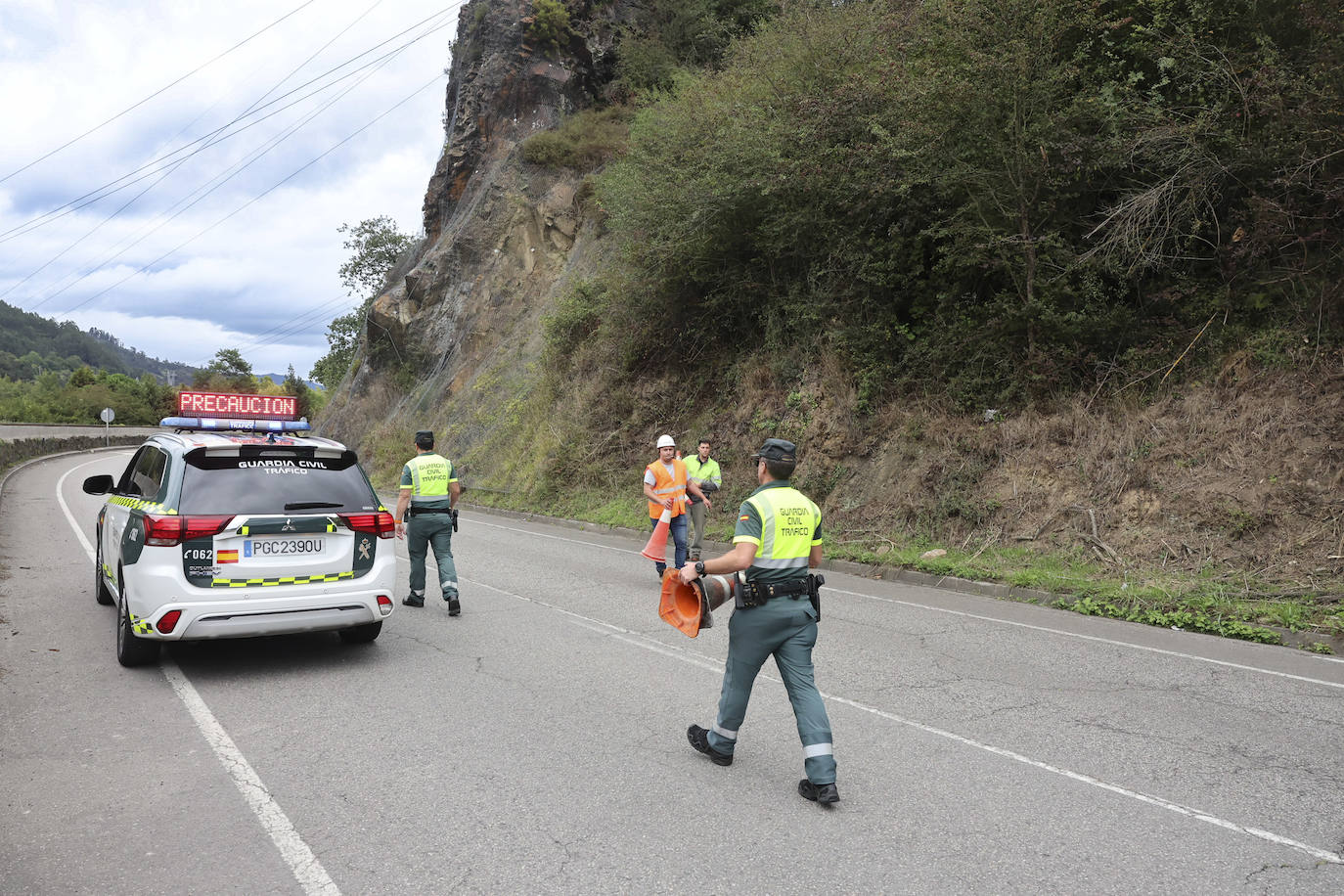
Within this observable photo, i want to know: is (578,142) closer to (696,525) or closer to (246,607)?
(696,525)

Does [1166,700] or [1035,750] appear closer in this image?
[1035,750]

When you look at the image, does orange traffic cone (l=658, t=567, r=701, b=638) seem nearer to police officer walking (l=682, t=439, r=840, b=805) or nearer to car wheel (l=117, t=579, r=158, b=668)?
police officer walking (l=682, t=439, r=840, b=805)

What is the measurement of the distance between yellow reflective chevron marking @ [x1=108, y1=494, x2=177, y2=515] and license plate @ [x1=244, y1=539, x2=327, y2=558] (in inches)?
22.1

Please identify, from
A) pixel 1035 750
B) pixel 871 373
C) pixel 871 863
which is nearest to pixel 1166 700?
pixel 1035 750

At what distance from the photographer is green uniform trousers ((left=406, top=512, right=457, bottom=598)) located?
29.1ft

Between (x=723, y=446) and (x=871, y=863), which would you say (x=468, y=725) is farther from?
(x=723, y=446)

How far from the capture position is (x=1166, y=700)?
605 centimetres

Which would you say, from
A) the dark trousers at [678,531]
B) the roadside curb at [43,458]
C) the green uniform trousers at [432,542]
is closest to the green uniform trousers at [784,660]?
the green uniform trousers at [432,542]

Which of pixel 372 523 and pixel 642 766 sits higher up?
pixel 372 523

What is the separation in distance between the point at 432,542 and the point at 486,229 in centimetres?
2794

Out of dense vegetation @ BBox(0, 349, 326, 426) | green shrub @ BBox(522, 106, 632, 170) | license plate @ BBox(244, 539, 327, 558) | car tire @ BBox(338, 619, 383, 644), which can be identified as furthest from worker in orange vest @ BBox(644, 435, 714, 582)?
dense vegetation @ BBox(0, 349, 326, 426)

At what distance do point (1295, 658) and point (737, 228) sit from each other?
12881 mm

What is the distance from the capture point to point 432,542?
905 cm

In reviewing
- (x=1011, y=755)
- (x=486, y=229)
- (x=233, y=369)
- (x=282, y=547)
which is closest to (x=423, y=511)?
(x=282, y=547)
